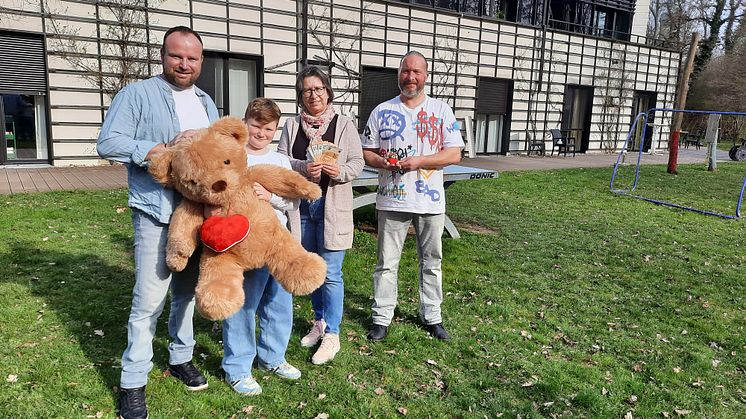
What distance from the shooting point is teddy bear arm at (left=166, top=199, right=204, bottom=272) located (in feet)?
8.25

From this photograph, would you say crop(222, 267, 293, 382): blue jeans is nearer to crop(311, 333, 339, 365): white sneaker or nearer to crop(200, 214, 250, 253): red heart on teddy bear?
crop(311, 333, 339, 365): white sneaker

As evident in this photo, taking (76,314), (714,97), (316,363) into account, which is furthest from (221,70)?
(714,97)

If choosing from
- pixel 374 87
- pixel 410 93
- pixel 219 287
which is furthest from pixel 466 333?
pixel 374 87

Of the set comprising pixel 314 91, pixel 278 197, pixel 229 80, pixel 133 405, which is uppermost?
pixel 229 80

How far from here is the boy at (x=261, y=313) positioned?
2.87 m

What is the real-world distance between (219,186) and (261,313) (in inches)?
38.0

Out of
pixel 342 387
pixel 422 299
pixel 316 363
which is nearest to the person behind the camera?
pixel 342 387

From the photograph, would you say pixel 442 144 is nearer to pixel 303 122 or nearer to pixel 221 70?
pixel 303 122

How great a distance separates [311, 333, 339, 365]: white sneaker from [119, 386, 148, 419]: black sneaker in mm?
1077

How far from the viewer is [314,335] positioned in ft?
12.3

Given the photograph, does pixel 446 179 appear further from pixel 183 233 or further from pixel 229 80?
pixel 229 80

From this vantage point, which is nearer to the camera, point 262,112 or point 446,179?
point 262,112

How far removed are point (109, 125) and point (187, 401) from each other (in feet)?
5.02

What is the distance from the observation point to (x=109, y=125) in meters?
2.51
